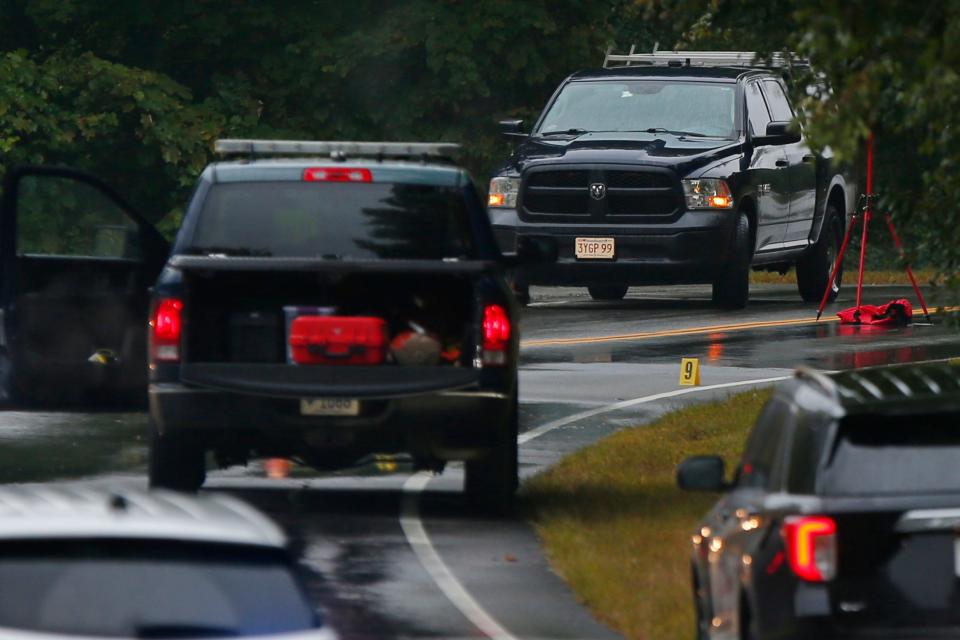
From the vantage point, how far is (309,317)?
13.0m

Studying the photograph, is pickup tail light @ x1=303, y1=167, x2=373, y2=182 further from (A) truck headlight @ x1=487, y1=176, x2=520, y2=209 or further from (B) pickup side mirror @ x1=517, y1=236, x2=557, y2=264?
(A) truck headlight @ x1=487, y1=176, x2=520, y2=209

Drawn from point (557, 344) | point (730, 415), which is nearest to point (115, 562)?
point (730, 415)

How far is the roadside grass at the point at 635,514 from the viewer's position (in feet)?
37.1

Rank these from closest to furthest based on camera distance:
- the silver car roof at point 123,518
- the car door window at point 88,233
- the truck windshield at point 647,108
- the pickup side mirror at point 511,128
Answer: the silver car roof at point 123,518 → the car door window at point 88,233 → the pickup side mirror at point 511,128 → the truck windshield at point 647,108

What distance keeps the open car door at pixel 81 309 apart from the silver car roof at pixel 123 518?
27.0ft

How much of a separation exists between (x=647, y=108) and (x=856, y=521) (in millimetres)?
17770

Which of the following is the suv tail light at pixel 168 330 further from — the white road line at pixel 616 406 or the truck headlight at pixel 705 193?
the truck headlight at pixel 705 193

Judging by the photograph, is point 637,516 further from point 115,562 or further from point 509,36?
point 509,36

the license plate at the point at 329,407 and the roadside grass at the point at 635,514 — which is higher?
the license plate at the point at 329,407

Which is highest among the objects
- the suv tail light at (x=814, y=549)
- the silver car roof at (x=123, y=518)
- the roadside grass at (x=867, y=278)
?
the silver car roof at (x=123, y=518)

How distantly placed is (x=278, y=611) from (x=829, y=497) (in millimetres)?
2136

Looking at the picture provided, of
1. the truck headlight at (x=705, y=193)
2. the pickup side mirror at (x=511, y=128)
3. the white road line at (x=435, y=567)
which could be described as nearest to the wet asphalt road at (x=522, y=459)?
the white road line at (x=435, y=567)

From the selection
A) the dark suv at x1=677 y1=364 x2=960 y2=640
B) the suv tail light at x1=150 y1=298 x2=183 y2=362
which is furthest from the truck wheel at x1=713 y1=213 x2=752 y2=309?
the dark suv at x1=677 y1=364 x2=960 y2=640

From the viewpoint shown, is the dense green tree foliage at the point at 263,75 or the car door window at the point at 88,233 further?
the dense green tree foliage at the point at 263,75
